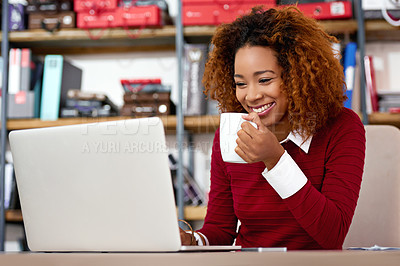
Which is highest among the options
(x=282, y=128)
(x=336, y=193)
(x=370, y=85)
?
(x=370, y=85)

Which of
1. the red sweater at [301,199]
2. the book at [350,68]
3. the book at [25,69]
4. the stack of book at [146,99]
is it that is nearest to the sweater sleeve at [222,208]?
the red sweater at [301,199]

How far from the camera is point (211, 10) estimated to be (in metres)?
2.10

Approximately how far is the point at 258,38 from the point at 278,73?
0.11m

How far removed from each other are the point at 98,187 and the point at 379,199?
2.64ft

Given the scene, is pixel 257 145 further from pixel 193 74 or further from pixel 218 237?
pixel 193 74

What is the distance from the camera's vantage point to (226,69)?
4.37 ft

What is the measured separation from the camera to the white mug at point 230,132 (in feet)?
2.84

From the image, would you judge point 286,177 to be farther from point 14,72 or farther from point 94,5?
point 14,72

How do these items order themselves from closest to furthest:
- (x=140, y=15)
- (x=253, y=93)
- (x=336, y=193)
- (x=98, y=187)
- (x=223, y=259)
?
(x=223, y=259)
(x=98, y=187)
(x=336, y=193)
(x=253, y=93)
(x=140, y=15)

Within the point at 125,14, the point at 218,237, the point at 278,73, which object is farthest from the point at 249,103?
the point at 125,14

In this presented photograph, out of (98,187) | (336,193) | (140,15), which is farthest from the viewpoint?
(140,15)

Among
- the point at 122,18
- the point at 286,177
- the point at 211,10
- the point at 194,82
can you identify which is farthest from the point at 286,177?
the point at 122,18

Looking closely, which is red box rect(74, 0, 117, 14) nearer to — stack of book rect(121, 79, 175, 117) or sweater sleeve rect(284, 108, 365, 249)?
stack of book rect(121, 79, 175, 117)

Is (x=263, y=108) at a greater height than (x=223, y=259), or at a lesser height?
greater
